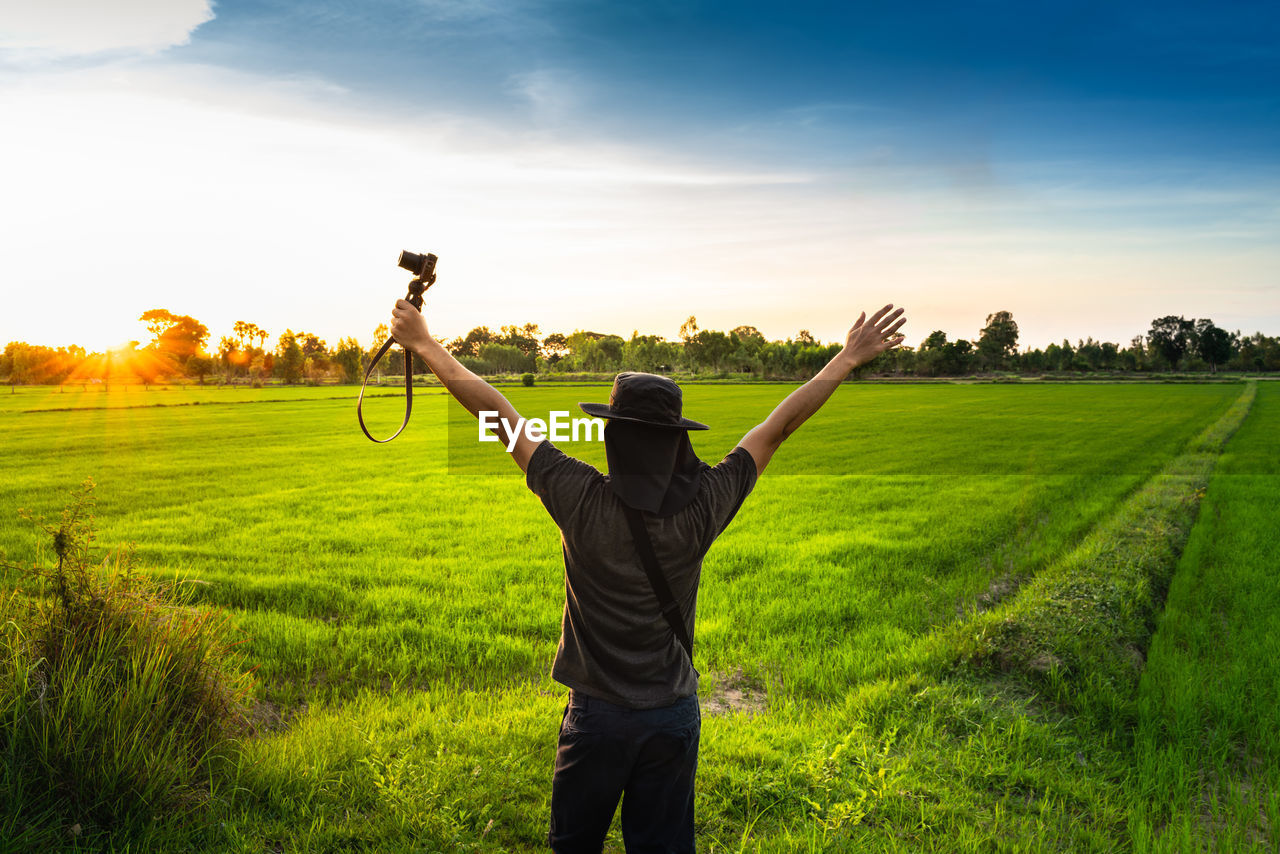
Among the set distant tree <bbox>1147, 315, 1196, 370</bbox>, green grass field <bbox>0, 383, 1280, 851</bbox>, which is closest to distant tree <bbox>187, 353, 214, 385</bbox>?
green grass field <bbox>0, 383, 1280, 851</bbox>

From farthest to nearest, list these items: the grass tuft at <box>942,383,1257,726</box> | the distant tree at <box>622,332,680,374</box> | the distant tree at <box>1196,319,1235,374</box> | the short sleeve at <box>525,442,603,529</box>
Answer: the distant tree at <box>1196,319,1235,374</box>
the distant tree at <box>622,332,680,374</box>
the grass tuft at <box>942,383,1257,726</box>
the short sleeve at <box>525,442,603,529</box>

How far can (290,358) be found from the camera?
117m

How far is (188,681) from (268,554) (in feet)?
24.0

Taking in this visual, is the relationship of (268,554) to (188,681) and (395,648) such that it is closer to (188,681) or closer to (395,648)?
(395,648)

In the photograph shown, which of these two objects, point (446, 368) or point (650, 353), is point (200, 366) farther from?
point (446, 368)

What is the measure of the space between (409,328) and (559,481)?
37.0 inches

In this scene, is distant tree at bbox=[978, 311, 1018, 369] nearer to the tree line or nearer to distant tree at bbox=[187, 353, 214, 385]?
the tree line

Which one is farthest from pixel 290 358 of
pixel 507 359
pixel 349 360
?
pixel 507 359

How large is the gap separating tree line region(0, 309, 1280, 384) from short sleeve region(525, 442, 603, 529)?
292 ft

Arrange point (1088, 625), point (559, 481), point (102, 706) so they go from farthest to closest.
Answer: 1. point (1088, 625)
2. point (102, 706)
3. point (559, 481)

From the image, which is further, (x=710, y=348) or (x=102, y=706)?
A: (x=710, y=348)

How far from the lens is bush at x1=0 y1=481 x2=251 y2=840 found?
138 inches

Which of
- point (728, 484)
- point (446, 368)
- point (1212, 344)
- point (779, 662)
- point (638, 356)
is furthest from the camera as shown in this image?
point (1212, 344)

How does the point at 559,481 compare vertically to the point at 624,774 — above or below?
above
